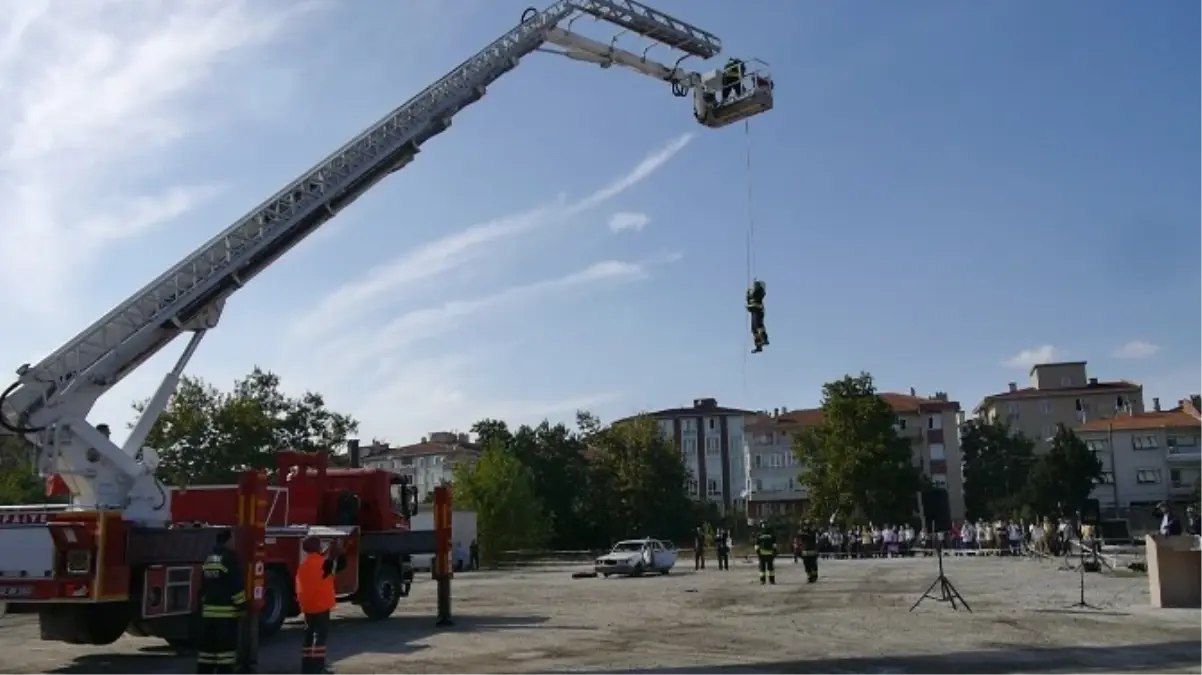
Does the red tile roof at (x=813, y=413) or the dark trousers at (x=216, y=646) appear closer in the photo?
the dark trousers at (x=216, y=646)

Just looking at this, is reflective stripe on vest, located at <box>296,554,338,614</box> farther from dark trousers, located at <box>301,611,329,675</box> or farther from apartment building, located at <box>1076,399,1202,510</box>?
apartment building, located at <box>1076,399,1202,510</box>

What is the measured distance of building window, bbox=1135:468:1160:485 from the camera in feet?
293

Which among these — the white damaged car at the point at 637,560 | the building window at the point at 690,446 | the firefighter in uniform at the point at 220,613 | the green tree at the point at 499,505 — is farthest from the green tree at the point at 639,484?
the firefighter in uniform at the point at 220,613

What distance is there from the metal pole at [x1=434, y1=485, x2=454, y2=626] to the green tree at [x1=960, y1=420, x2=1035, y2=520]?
8010cm

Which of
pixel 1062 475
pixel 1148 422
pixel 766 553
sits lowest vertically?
pixel 766 553

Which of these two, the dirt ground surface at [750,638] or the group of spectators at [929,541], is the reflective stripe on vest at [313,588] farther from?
the group of spectators at [929,541]

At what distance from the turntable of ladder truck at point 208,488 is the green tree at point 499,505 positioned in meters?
36.4

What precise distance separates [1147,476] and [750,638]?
286ft

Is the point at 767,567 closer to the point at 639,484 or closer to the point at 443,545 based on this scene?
the point at 443,545

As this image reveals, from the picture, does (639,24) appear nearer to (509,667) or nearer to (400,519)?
(400,519)

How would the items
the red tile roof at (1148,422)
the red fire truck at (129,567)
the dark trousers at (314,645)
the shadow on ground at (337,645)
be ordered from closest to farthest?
the dark trousers at (314,645) → the red fire truck at (129,567) → the shadow on ground at (337,645) → the red tile roof at (1148,422)

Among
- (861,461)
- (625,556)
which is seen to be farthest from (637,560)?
(861,461)

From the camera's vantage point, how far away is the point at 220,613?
11.6m

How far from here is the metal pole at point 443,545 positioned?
18.3m
